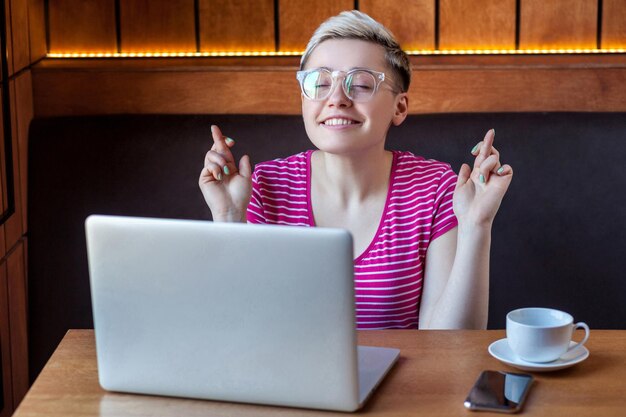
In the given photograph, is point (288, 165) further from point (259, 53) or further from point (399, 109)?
point (259, 53)

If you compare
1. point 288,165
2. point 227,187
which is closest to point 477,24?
point 288,165

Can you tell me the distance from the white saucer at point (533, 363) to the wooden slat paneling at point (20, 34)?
4.69ft

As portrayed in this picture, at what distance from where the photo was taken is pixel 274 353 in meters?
1.18

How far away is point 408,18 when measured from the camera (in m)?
2.59

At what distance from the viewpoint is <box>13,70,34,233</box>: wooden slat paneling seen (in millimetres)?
2354

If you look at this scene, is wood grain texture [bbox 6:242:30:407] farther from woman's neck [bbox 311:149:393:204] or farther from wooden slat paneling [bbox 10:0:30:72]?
woman's neck [bbox 311:149:393:204]

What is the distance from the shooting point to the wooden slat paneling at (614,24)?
253cm

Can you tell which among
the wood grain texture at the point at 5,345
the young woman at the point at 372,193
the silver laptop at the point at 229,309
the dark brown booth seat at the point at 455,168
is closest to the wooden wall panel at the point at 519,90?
the dark brown booth seat at the point at 455,168

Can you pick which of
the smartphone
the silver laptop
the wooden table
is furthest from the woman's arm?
the silver laptop

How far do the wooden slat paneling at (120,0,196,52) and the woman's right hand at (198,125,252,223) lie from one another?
0.98 metres

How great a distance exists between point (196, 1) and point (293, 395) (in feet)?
5.32

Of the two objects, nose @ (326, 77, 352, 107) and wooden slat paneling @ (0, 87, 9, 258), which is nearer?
nose @ (326, 77, 352, 107)

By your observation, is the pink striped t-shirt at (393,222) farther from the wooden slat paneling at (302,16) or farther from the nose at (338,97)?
the wooden slat paneling at (302,16)

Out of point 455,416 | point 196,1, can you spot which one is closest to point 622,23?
point 196,1
